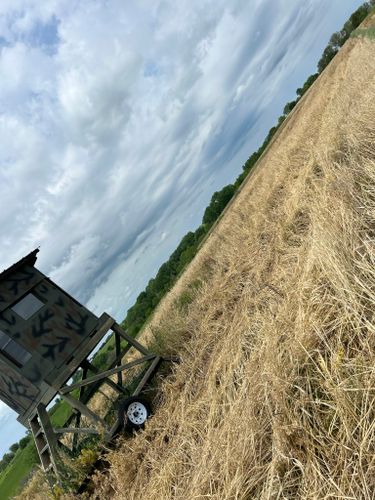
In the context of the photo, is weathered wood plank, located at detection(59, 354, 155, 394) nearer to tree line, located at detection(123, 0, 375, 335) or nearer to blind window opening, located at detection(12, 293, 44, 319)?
blind window opening, located at detection(12, 293, 44, 319)

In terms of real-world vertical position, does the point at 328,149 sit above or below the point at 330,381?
above

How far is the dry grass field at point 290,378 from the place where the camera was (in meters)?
2.80

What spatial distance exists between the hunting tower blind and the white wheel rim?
0.56 meters

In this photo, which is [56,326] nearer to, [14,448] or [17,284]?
[17,284]

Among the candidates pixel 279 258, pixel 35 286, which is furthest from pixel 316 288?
pixel 35 286

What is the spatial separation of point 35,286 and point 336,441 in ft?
29.1

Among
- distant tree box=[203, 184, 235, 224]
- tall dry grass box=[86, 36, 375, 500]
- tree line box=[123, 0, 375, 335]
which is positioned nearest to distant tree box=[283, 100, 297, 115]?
tree line box=[123, 0, 375, 335]

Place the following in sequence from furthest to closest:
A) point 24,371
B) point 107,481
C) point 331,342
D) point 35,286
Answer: point 35,286 < point 24,371 < point 107,481 < point 331,342

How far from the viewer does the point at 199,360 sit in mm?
7250

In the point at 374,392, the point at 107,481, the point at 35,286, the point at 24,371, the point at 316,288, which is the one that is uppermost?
the point at 35,286

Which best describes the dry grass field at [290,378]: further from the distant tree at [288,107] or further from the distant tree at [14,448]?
the distant tree at [14,448]

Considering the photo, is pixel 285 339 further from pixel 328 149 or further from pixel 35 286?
pixel 35 286

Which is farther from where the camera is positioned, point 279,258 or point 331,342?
point 279,258

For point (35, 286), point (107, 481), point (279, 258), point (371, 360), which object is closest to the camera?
point (371, 360)
